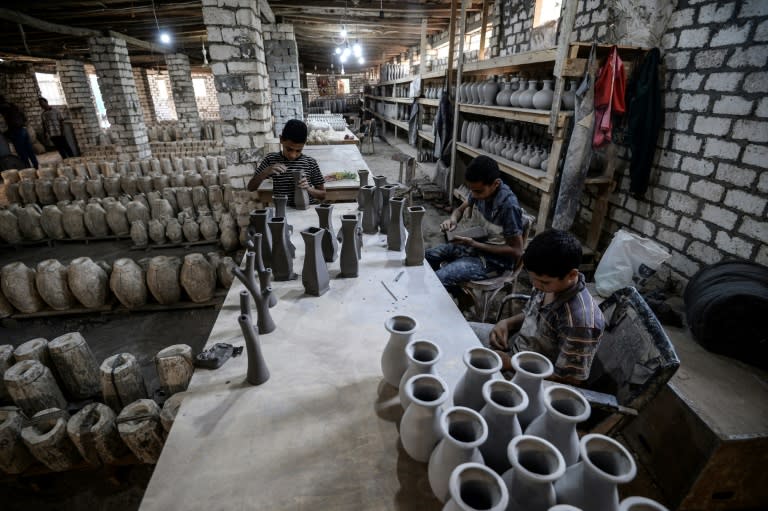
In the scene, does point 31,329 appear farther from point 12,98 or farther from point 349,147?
point 12,98

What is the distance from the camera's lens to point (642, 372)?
130 centimetres

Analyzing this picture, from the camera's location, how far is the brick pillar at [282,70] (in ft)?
23.0

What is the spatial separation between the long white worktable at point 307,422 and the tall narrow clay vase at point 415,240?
0.39 m

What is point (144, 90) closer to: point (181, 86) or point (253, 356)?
point (181, 86)

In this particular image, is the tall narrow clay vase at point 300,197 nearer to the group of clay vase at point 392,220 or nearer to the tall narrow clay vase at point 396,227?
the group of clay vase at point 392,220

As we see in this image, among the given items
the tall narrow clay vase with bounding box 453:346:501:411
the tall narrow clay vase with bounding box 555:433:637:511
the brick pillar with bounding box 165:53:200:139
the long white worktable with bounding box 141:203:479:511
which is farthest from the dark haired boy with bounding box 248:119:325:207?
the brick pillar with bounding box 165:53:200:139

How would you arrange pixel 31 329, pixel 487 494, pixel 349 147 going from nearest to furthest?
1. pixel 487 494
2. pixel 31 329
3. pixel 349 147

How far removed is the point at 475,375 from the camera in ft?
3.32

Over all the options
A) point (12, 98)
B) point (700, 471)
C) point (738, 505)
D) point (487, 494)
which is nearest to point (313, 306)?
point (487, 494)

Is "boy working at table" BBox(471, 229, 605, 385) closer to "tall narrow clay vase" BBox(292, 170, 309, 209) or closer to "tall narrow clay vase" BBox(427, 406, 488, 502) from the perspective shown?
"tall narrow clay vase" BBox(427, 406, 488, 502)

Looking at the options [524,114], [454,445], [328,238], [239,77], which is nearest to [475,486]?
[454,445]

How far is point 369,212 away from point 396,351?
1.51m

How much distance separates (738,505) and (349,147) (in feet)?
19.7

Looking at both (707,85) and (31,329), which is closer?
(707,85)
